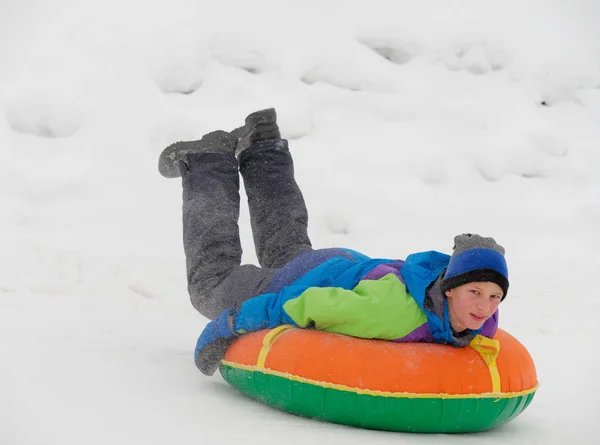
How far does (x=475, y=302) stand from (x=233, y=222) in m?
1.22

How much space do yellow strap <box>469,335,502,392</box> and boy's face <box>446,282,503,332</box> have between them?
0.06 metres

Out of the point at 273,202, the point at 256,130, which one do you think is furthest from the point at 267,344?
the point at 256,130

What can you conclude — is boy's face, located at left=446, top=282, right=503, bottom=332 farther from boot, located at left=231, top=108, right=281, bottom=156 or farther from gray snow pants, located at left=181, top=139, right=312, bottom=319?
boot, located at left=231, top=108, right=281, bottom=156

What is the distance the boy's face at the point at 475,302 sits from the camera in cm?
202

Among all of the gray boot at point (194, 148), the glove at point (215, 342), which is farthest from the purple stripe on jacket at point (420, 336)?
the gray boot at point (194, 148)

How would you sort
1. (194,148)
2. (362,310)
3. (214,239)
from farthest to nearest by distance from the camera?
(194,148), (214,239), (362,310)

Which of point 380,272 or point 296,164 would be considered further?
point 296,164

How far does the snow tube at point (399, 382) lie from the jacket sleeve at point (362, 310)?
0.14 ft

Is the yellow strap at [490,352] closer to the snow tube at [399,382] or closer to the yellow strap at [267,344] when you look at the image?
the snow tube at [399,382]

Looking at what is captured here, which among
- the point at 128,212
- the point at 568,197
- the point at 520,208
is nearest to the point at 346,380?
the point at 128,212

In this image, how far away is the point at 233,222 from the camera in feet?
9.62

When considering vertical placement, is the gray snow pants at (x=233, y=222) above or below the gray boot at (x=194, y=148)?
below

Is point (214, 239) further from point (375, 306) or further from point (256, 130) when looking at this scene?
point (375, 306)

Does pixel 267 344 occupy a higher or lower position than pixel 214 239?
lower
